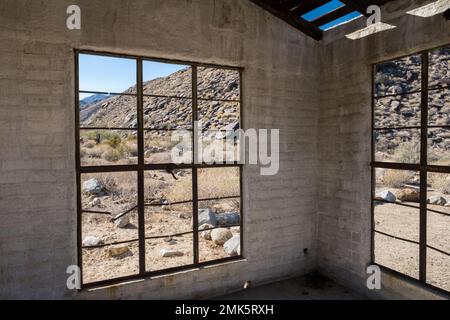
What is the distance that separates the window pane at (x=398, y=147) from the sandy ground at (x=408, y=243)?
495cm

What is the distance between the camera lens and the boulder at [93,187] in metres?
9.96

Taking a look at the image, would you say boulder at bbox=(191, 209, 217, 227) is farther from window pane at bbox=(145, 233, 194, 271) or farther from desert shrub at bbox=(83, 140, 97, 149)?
desert shrub at bbox=(83, 140, 97, 149)

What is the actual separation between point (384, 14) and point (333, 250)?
3.08 metres

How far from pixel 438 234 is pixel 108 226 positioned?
316 inches

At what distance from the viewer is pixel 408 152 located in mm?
15719

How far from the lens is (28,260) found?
3.11 metres

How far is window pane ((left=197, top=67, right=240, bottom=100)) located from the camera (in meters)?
16.4

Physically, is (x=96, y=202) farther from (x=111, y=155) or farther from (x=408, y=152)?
(x=408, y=152)

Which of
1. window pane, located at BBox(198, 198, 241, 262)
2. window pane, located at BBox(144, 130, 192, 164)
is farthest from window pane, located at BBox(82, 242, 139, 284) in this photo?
window pane, located at BBox(144, 130, 192, 164)

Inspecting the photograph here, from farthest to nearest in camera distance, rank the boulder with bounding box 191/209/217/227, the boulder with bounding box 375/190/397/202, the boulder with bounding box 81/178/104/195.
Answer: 1. the boulder with bounding box 375/190/397/202
2. the boulder with bounding box 81/178/104/195
3. the boulder with bounding box 191/209/217/227

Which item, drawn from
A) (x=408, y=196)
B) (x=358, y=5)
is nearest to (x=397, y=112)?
(x=408, y=196)

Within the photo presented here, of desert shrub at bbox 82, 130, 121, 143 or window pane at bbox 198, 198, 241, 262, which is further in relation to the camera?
desert shrub at bbox 82, 130, 121, 143

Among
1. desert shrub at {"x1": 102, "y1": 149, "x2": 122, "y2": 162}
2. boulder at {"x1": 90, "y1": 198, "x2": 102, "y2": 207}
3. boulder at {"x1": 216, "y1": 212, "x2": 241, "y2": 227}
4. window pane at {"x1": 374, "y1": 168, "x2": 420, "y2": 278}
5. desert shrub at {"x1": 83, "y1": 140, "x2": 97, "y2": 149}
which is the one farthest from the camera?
desert shrub at {"x1": 83, "y1": 140, "x2": 97, "y2": 149}
